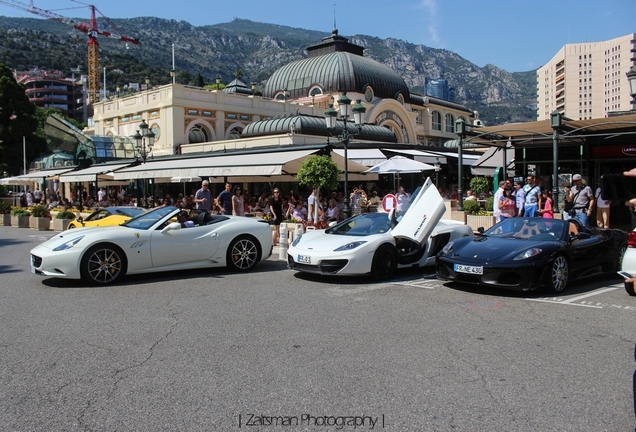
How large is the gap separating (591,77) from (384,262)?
150m

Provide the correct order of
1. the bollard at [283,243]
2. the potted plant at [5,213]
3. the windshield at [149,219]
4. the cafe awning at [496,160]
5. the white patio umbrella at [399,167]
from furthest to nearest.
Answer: the potted plant at [5,213], the cafe awning at [496,160], the white patio umbrella at [399,167], the bollard at [283,243], the windshield at [149,219]

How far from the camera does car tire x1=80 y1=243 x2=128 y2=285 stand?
867 centimetres

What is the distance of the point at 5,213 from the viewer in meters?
25.2

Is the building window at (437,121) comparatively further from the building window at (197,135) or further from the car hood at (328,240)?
the car hood at (328,240)

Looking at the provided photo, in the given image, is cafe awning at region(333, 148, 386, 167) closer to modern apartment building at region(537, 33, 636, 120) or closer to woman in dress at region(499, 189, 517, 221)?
woman in dress at region(499, 189, 517, 221)

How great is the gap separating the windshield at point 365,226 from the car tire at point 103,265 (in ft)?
12.4

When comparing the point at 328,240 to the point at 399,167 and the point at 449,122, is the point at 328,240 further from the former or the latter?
the point at 449,122

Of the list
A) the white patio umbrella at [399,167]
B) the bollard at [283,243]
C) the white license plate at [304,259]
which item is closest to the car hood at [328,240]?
the white license plate at [304,259]

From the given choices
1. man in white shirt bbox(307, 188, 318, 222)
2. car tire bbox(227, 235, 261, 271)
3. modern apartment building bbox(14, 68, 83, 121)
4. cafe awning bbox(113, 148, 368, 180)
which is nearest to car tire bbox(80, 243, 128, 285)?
car tire bbox(227, 235, 261, 271)

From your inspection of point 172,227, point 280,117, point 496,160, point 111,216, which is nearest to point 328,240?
point 172,227

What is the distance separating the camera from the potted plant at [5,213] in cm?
2481

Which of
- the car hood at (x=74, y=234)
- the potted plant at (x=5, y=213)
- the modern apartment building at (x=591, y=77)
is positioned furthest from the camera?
the modern apartment building at (x=591, y=77)

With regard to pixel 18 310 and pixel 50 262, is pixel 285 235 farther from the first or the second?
pixel 18 310

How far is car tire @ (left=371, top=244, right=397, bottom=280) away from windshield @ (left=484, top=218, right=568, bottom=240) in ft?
5.35
